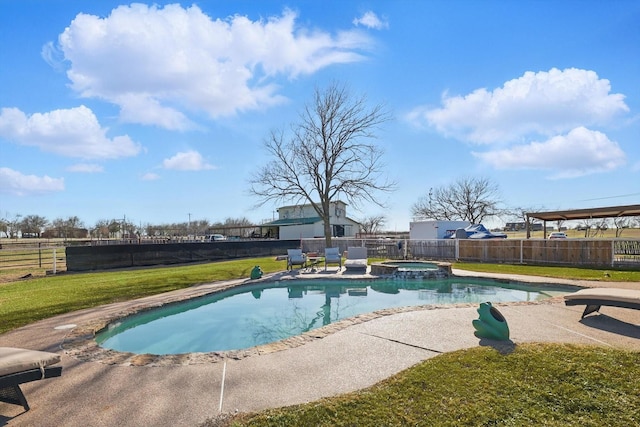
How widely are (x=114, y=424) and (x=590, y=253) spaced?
18678 mm

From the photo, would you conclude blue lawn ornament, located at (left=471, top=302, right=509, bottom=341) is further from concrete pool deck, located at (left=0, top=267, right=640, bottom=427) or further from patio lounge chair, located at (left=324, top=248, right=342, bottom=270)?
patio lounge chair, located at (left=324, top=248, right=342, bottom=270)

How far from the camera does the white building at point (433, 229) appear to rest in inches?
941

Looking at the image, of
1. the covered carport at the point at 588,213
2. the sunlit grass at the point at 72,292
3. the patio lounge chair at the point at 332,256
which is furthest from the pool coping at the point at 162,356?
the covered carport at the point at 588,213

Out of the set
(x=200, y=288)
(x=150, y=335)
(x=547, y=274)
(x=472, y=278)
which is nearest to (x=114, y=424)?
(x=150, y=335)

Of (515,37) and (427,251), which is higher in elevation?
(515,37)

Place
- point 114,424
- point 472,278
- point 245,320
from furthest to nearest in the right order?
point 472,278 → point 245,320 → point 114,424

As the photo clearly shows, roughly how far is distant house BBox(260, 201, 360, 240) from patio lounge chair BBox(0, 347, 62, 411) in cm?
3242

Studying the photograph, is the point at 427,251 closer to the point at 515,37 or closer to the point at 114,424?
the point at 515,37

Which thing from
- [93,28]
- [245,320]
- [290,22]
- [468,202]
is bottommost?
[245,320]

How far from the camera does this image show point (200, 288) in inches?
420

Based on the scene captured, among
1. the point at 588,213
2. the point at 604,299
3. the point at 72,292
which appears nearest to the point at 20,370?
the point at 72,292

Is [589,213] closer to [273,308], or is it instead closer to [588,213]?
[588,213]

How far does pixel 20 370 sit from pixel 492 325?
18.2 ft

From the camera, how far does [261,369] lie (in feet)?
13.8
